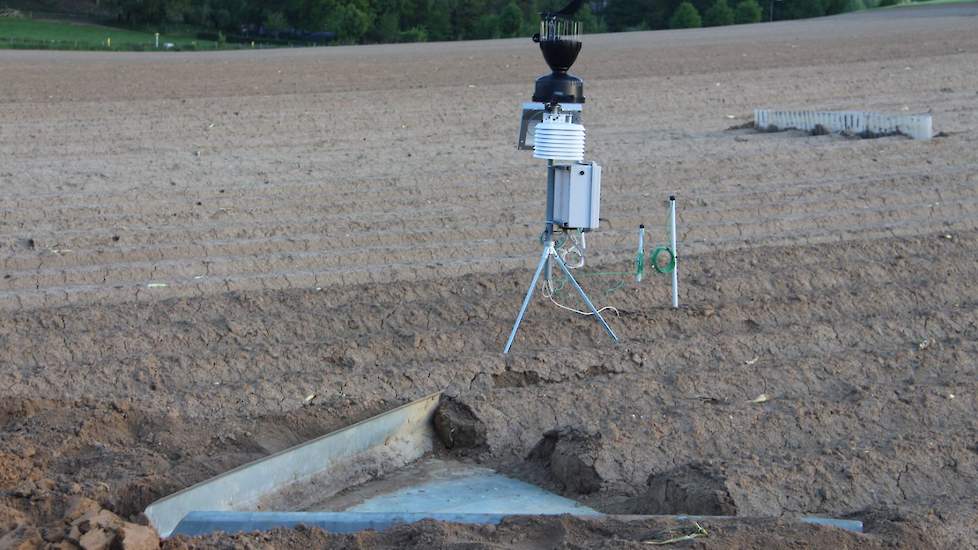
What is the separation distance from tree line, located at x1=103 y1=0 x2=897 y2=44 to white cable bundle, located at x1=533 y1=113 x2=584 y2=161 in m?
47.7

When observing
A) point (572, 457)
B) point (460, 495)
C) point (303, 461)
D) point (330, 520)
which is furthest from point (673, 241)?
point (330, 520)

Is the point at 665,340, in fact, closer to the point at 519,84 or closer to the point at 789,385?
the point at 789,385

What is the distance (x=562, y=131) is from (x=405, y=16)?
56.2 meters

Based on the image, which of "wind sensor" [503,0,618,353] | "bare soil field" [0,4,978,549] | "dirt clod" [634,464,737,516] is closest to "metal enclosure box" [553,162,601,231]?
"wind sensor" [503,0,618,353]

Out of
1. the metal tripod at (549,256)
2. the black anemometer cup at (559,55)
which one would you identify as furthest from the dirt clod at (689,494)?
the black anemometer cup at (559,55)

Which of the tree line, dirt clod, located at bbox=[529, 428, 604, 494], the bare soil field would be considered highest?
the tree line

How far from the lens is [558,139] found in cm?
709

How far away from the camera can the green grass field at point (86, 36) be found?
43375 mm

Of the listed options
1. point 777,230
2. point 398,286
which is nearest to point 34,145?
point 398,286

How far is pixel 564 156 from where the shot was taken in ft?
23.4

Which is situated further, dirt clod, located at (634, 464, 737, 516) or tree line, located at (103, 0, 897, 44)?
tree line, located at (103, 0, 897, 44)

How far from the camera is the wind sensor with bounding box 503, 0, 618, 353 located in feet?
23.4

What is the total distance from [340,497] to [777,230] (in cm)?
671

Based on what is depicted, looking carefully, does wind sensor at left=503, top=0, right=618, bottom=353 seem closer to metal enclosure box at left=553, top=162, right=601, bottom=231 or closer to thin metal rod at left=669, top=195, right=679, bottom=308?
metal enclosure box at left=553, top=162, right=601, bottom=231
